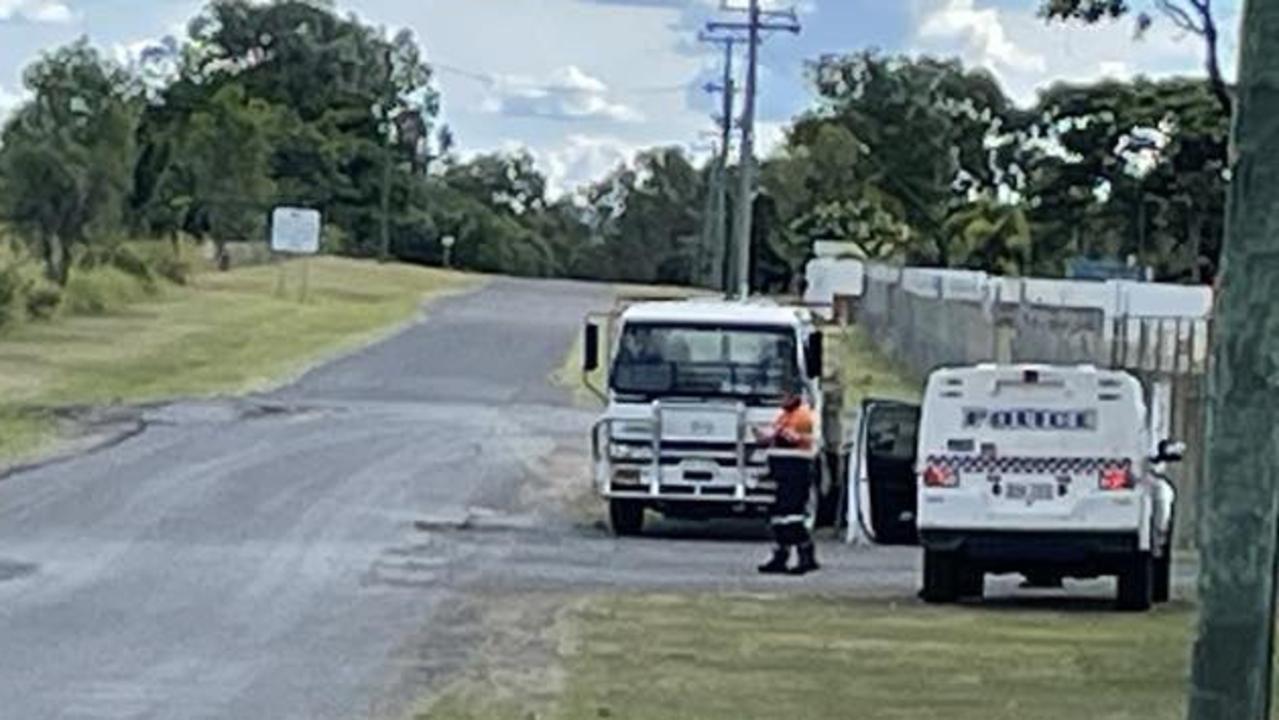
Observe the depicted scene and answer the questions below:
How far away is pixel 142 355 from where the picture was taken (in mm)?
58031

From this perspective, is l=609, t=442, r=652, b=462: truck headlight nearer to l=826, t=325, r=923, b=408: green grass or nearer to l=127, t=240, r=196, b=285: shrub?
l=826, t=325, r=923, b=408: green grass

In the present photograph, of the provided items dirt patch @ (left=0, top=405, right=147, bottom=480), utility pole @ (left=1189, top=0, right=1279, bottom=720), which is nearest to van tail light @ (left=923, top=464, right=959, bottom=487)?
dirt patch @ (left=0, top=405, right=147, bottom=480)

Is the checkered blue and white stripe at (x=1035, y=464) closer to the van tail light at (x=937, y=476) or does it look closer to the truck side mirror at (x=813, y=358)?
the van tail light at (x=937, y=476)

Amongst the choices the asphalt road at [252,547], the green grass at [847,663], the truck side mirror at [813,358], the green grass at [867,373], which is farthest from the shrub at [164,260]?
the green grass at [847,663]

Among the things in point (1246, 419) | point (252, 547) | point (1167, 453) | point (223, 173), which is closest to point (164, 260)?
point (223, 173)

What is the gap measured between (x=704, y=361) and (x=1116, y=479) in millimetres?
7557

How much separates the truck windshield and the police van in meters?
6.48

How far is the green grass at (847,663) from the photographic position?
1602cm

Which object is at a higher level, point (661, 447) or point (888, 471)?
point (888, 471)

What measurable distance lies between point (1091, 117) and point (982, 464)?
2056 inches

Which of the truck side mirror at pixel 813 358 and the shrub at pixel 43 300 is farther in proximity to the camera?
the shrub at pixel 43 300

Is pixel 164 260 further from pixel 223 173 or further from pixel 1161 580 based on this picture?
pixel 1161 580

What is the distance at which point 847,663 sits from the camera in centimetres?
1814

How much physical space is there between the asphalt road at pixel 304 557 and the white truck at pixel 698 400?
1.87 ft
